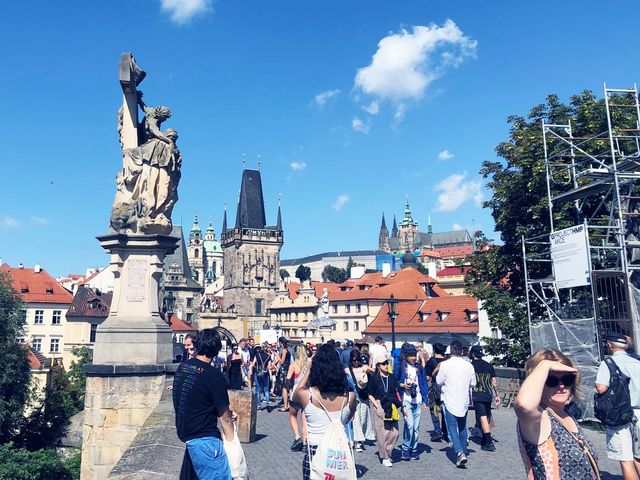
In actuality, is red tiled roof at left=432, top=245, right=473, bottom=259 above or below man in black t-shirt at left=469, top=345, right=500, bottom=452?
above

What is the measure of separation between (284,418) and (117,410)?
4428 millimetres

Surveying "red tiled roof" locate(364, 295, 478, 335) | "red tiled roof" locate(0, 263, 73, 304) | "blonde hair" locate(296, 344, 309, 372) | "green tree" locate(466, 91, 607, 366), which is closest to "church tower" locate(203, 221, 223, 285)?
"red tiled roof" locate(0, 263, 73, 304)

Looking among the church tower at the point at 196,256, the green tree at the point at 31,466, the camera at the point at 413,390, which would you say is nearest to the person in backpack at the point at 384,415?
the camera at the point at 413,390

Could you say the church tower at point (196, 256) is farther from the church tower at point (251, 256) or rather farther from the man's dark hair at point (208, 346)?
the man's dark hair at point (208, 346)

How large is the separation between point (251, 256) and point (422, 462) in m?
93.0

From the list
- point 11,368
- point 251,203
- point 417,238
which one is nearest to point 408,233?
point 417,238

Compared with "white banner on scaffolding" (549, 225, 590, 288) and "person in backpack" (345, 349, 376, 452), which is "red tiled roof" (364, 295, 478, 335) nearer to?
"white banner on scaffolding" (549, 225, 590, 288)

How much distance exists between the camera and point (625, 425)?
573cm

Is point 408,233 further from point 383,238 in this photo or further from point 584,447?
point 584,447

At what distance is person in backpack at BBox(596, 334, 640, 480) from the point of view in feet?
18.7

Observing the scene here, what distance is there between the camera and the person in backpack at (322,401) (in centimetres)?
441

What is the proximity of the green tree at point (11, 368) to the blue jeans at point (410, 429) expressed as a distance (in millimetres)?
30474

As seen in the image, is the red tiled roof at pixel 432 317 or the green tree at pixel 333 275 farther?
the green tree at pixel 333 275

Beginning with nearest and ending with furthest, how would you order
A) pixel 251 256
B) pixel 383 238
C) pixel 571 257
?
pixel 571 257, pixel 251 256, pixel 383 238
